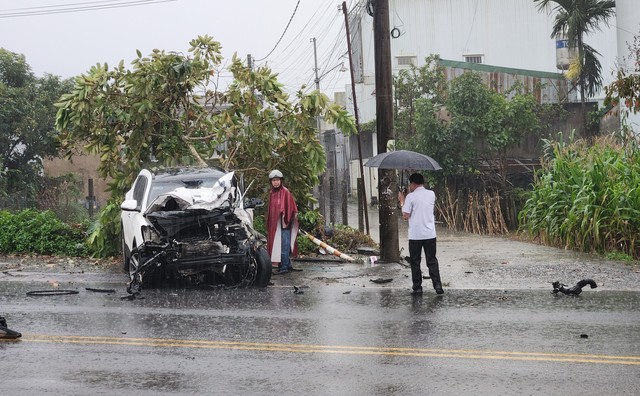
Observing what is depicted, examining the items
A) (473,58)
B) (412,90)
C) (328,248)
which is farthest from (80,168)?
(473,58)

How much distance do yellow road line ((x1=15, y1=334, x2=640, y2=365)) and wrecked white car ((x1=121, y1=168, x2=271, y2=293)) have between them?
324 centimetres

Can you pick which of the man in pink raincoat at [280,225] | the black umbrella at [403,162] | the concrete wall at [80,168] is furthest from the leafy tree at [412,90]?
the black umbrella at [403,162]

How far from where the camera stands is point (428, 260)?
12.3 m

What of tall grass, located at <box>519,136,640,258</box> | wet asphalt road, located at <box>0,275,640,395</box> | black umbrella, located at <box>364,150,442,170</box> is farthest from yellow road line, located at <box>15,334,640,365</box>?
tall grass, located at <box>519,136,640,258</box>

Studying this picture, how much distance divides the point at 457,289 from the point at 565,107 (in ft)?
53.9

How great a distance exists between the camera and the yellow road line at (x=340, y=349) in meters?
7.89

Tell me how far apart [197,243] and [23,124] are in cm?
1521

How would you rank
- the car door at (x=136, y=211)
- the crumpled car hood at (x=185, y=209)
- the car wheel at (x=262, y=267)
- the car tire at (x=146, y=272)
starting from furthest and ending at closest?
the car door at (x=136, y=211), the car wheel at (x=262, y=267), the car tire at (x=146, y=272), the crumpled car hood at (x=185, y=209)

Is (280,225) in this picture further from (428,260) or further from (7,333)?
(7,333)

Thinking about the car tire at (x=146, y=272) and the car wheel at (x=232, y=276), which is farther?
the car wheel at (x=232, y=276)

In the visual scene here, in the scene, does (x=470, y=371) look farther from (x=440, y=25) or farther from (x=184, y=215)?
(x=440, y=25)

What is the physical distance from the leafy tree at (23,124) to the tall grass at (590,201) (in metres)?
14.5

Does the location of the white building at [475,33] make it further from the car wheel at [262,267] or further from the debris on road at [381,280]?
the car wheel at [262,267]

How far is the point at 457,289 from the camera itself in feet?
42.7
